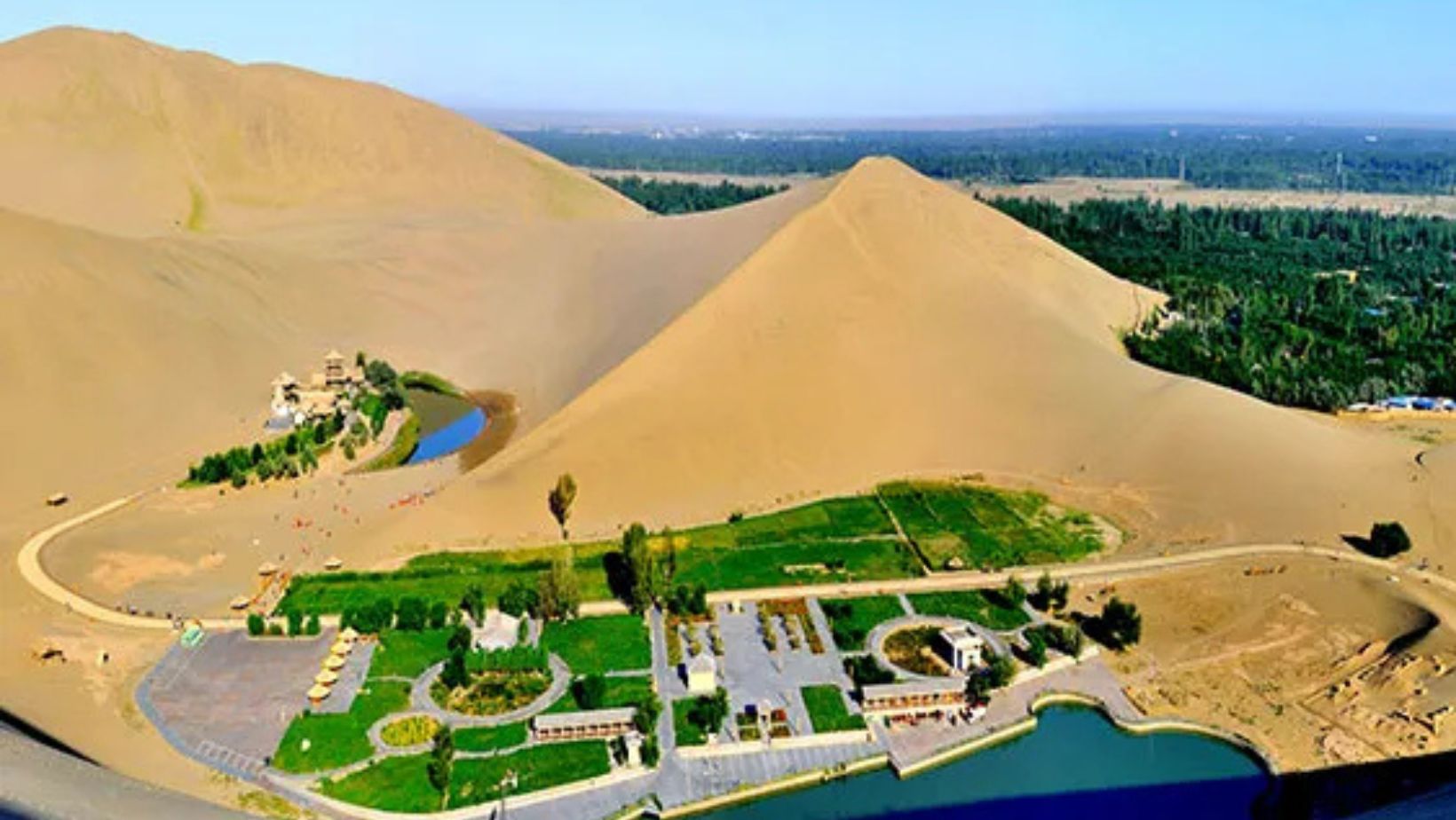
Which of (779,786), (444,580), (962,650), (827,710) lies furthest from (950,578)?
(444,580)

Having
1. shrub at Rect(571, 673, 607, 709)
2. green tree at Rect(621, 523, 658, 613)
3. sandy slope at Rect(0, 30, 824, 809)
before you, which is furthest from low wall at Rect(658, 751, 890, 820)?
sandy slope at Rect(0, 30, 824, 809)

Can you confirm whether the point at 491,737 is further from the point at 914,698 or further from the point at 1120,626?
the point at 1120,626

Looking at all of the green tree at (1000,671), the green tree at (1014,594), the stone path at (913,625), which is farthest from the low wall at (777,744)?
the green tree at (1014,594)

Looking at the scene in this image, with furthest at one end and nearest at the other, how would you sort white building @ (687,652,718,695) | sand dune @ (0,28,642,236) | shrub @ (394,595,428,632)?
sand dune @ (0,28,642,236) → shrub @ (394,595,428,632) → white building @ (687,652,718,695)

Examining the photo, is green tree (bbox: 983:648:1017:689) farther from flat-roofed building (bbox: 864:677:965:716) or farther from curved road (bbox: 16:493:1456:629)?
curved road (bbox: 16:493:1456:629)

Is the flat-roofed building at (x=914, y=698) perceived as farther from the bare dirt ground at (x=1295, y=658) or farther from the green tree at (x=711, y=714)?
the bare dirt ground at (x=1295, y=658)

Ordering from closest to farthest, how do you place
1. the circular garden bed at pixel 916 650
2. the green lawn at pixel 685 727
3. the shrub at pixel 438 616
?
the green lawn at pixel 685 727 → the circular garden bed at pixel 916 650 → the shrub at pixel 438 616

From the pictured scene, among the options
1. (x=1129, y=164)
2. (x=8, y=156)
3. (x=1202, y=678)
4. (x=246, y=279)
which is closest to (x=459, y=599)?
(x=1202, y=678)
